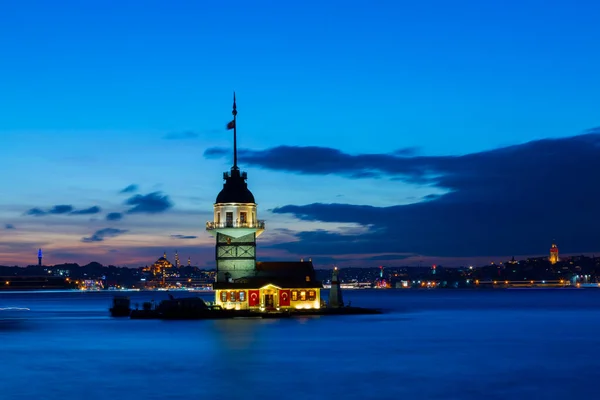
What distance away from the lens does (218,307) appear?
8925 cm

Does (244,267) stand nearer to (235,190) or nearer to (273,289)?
(273,289)

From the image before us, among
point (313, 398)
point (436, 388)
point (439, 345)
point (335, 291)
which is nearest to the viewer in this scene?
point (313, 398)

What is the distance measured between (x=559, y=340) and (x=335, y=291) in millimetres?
29708

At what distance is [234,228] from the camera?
288ft

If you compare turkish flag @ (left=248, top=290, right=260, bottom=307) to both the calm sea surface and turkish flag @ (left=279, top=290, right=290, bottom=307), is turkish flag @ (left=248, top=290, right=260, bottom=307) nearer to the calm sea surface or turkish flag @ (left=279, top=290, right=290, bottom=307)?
turkish flag @ (left=279, top=290, right=290, bottom=307)

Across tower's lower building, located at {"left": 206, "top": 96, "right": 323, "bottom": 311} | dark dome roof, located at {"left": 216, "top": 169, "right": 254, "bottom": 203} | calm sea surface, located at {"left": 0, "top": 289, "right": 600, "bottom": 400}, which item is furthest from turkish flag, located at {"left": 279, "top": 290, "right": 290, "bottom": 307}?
dark dome roof, located at {"left": 216, "top": 169, "right": 254, "bottom": 203}

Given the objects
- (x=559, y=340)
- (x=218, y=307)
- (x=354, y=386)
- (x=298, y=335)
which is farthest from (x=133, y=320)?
(x=354, y=386)

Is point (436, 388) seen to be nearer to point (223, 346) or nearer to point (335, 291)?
point (223, 346)

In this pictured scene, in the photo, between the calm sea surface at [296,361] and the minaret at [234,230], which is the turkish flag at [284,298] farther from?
the calm sea surface at [296,361]

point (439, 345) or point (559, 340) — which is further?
point (559, 340)

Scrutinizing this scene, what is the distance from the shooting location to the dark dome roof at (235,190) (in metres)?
88.9

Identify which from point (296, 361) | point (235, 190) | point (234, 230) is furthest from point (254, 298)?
point (296, 361)

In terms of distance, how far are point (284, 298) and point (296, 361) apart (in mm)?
33648

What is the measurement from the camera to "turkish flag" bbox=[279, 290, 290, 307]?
8938 cm
